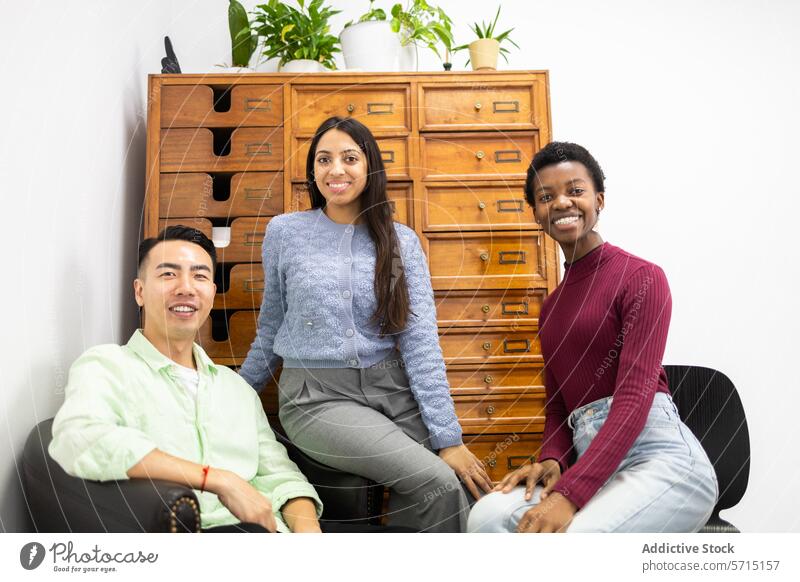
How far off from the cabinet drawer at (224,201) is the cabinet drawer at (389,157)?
0.25ft

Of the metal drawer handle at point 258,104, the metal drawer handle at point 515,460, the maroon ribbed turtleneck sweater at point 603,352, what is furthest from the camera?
the metal drawer handle at point 258,104

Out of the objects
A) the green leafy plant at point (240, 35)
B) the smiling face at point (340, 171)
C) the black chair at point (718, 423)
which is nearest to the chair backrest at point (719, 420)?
the black chair at point (718, 423)

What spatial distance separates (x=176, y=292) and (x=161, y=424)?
31 cm

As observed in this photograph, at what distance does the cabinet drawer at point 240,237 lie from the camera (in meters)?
2.32

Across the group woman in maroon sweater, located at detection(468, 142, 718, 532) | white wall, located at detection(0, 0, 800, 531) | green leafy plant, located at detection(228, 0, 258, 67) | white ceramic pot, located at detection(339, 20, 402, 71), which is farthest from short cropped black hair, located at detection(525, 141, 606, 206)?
green leafy plant, located at detection(228, 0, 258, 67)

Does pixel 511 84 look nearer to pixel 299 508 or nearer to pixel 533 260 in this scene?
pixel 533 260

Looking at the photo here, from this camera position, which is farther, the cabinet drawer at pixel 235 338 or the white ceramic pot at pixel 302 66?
the white ceramic pot at pixel 302 66

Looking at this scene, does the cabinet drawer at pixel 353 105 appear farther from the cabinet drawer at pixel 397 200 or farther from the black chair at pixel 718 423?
the black chair at pixel 718 423

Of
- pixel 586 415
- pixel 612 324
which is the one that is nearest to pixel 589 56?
pixel 612 324

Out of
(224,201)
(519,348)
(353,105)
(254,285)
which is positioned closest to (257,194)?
(224,201)

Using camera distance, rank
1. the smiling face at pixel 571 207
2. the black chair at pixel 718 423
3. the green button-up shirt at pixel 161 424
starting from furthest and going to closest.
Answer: the black chair at pixel 718 423
the smiling face at pixel 571 207
the green button-up shirt at pixel 161 424
